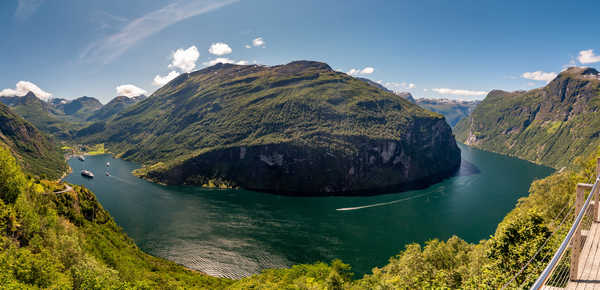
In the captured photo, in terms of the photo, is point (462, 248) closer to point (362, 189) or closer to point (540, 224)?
point (540, 224)

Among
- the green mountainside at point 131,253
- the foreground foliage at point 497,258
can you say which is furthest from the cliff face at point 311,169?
the foreground foliage at point 497,258

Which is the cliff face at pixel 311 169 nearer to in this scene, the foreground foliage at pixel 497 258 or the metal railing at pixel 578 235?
the foreground foliage at pixel 497 258

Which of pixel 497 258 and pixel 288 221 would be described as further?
pixel 288 221

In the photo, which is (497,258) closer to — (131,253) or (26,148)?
(131,253)

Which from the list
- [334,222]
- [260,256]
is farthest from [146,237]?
[334,222]

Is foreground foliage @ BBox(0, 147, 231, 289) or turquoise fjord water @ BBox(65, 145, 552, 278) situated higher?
foreground foliage @ BBox(0, 147, 231, 289)

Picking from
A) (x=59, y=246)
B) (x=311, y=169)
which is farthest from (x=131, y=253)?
(x=311, y=169)

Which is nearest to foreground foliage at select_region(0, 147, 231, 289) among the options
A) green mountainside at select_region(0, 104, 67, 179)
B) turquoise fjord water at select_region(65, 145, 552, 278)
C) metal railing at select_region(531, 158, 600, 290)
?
turquoise fjord water at select_region(65, 145, 552, 278)

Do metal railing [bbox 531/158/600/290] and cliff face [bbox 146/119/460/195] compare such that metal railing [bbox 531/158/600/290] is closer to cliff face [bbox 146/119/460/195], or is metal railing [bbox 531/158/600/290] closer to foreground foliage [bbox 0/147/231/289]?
foreground foliage [bbox 0/147/231/289]
